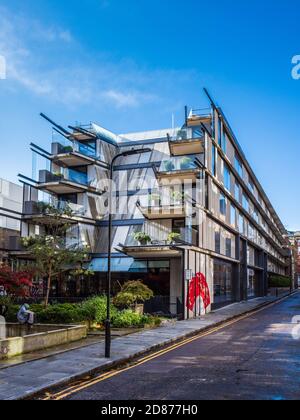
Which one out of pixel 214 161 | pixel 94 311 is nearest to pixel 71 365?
pixel 94 311

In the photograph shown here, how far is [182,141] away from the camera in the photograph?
33594 millimetres

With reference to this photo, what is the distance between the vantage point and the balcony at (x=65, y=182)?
40000 millimetres

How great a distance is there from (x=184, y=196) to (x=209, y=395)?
22843mm

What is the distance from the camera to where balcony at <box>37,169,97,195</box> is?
131ft

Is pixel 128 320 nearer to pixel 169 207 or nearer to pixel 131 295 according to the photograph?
pixel 131 295

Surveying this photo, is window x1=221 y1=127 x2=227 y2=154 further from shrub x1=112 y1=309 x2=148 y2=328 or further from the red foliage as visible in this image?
the red foliage

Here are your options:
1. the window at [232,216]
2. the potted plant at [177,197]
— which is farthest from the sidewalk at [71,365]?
the window at [232,216]

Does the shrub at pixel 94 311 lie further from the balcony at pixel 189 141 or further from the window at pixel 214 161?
the window at pixel 214 161

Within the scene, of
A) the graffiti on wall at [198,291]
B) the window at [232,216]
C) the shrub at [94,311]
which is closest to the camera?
the shrub at [94,311]

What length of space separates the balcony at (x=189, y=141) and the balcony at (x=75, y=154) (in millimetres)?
9455

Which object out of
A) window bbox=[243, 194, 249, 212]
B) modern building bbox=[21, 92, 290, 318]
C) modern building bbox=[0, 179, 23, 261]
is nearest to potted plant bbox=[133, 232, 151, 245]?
modern building bbox=[21, 92, 290, 318]

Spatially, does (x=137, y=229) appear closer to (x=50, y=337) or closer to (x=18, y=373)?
(x=50, y=337)

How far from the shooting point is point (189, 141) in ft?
109
